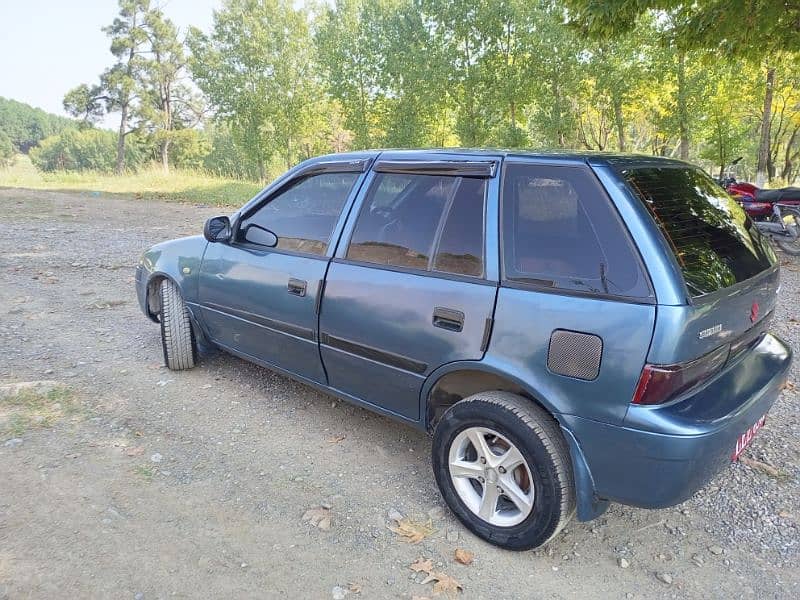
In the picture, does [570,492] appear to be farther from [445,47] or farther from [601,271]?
[445,47]

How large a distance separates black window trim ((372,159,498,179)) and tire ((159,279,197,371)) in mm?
1970

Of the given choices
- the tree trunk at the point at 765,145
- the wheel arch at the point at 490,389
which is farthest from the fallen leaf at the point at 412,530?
the tree trunk at the point at 765,145

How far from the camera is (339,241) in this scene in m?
2.97

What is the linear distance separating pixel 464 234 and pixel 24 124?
135578mm

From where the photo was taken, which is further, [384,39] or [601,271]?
[384,39]

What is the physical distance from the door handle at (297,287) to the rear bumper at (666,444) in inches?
63.5

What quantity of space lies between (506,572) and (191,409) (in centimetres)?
231

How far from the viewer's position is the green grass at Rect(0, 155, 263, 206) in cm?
1557

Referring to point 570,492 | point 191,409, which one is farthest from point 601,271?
point 191,409

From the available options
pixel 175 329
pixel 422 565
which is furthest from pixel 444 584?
pixel 175 329

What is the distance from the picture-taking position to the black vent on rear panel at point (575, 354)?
1998mm

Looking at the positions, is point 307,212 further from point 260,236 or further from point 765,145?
point 765,145

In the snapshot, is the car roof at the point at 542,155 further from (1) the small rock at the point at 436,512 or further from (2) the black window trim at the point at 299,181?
(1) the small rock at the point at 436,512

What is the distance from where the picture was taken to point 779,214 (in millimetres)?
8391
